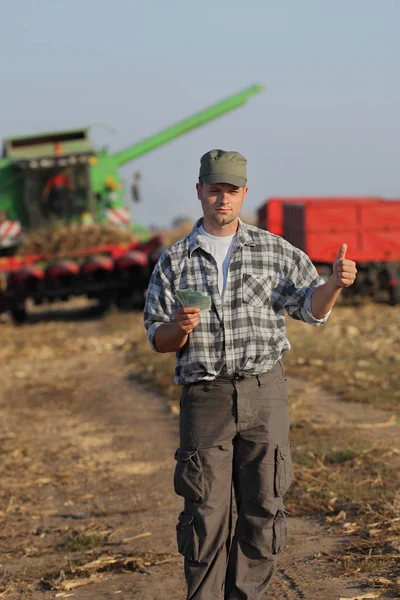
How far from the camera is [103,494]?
7633 mm

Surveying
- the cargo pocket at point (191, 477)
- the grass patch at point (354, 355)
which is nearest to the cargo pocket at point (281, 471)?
the cargo pocket at point (191, 477)

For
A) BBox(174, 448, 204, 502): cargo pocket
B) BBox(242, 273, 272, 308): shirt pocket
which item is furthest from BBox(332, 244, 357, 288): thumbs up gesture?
BBox(174, 448, 204, 502): cargo pocket

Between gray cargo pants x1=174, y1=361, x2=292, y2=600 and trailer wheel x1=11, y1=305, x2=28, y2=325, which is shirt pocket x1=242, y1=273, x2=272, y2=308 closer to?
gray cargo pants x1=174, y1=361, x2=292, y2=600

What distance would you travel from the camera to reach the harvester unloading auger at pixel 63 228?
63.1ft

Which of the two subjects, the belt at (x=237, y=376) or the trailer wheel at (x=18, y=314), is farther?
the trailer wheel at (x=18, y=314)

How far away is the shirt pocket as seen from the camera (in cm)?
468

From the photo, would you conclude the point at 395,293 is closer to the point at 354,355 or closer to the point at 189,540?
the point at 354,355

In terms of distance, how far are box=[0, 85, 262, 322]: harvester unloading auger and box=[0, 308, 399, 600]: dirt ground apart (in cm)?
495

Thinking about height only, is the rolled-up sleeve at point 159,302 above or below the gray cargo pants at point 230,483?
above

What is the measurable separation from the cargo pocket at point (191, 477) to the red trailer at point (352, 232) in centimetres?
1151

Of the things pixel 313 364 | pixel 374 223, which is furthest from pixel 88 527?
pixel 374 223

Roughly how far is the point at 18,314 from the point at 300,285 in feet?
52.6

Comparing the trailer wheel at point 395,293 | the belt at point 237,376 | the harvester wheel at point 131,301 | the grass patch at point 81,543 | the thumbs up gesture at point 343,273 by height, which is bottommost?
the harvester wheel at point 131,301

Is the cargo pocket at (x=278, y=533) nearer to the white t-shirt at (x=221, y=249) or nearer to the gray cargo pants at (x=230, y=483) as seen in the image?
the gray cargo pants at (x=230, y=483)
